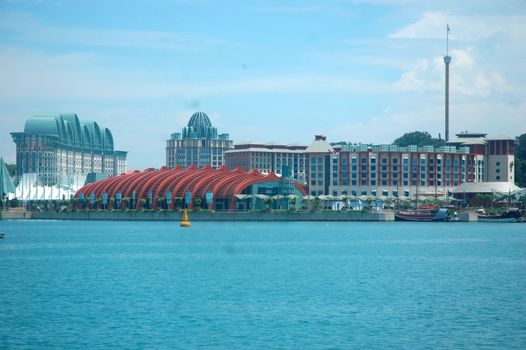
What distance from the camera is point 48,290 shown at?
223 ft

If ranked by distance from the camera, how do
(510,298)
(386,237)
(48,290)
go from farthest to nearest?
1. (386,237)
2. (48,290)
3. (510,298)

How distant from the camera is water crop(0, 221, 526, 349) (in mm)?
48719

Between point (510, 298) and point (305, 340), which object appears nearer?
point (305, 340)

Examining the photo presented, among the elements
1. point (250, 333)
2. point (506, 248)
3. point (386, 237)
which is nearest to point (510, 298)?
point (250, 333)

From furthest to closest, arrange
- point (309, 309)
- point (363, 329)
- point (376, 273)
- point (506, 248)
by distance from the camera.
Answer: point (506, 248) → point (376, 273) → point (309, 309) → point (363, 329)

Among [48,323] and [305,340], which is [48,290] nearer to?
[48,323]

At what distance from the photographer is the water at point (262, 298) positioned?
4872 centimetres

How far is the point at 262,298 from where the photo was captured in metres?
63.8

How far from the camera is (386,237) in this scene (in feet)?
483

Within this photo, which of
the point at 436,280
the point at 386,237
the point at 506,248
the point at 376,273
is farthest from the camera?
the point at 386,237

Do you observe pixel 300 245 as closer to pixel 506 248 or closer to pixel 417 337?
pixel 506 248

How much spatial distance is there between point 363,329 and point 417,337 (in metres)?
3.78

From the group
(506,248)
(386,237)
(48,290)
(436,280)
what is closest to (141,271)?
(48,290)

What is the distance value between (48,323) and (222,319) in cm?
959
